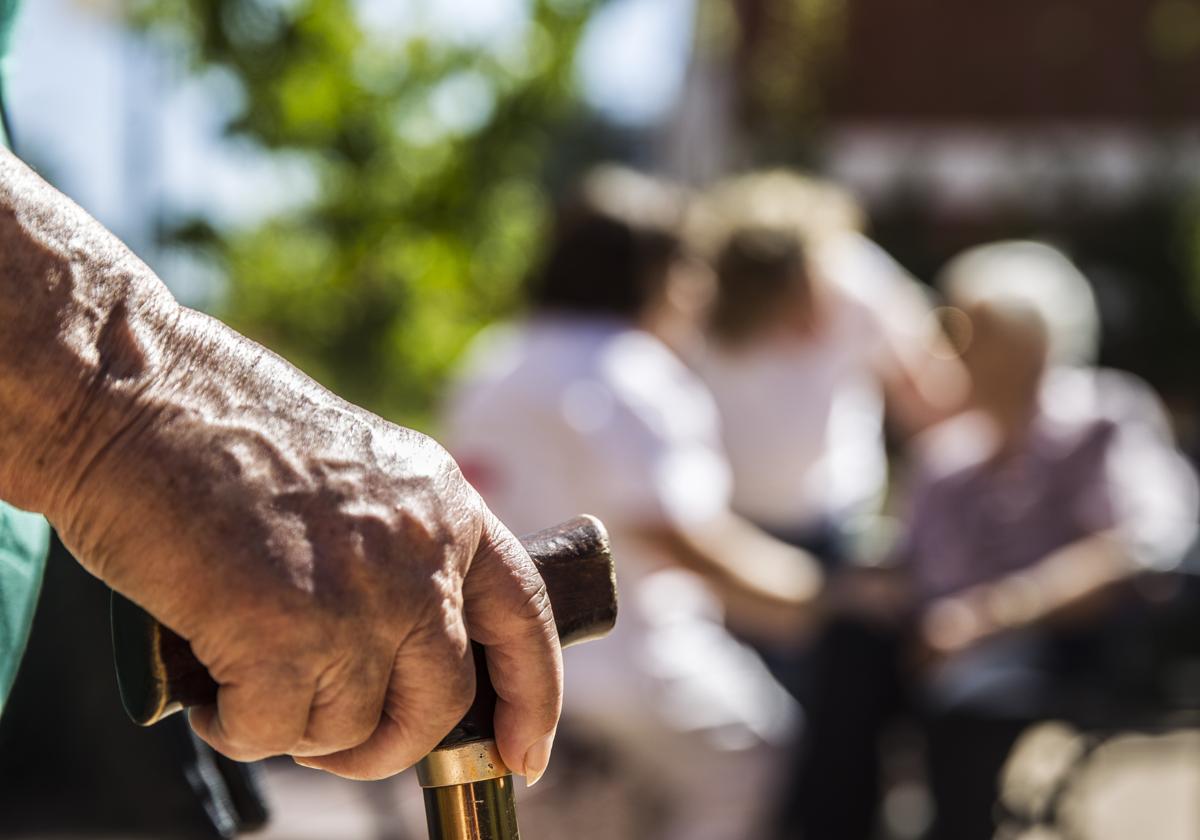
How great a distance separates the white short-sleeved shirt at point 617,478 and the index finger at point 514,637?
2336mm

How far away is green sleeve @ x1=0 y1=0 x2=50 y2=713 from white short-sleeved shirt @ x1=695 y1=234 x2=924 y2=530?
351cm

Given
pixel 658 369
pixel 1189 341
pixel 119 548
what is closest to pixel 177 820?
pixel 119 548

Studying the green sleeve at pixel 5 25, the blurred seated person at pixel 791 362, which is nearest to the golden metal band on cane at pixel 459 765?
the green sleeve at pixel 5 25

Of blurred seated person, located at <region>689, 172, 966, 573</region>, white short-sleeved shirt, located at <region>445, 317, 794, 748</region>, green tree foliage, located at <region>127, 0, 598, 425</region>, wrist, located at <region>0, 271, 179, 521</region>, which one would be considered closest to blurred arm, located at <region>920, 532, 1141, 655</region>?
blurred seated person, located at <region>689, 172, 966, 573</region>

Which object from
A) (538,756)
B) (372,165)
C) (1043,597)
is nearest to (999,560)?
(1043,597)

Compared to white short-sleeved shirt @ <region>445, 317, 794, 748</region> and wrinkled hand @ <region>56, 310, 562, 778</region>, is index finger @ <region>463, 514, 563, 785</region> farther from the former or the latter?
white short-sleeved shirt @ <region>445, 317, 794, 748</region>

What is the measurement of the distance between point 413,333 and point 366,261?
274 millimetres

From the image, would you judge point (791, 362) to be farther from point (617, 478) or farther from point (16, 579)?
point (16, 579)

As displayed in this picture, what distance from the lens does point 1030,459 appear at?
13.9 feet

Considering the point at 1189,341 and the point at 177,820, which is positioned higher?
the point at 1189,341

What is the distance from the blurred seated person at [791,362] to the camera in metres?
4.59

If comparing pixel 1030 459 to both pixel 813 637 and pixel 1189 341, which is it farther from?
pixel 1189 341

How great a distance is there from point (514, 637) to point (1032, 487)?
3.56 metres

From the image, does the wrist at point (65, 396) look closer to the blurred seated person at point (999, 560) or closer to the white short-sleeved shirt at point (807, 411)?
the blurred seated person at point (999, 560)
